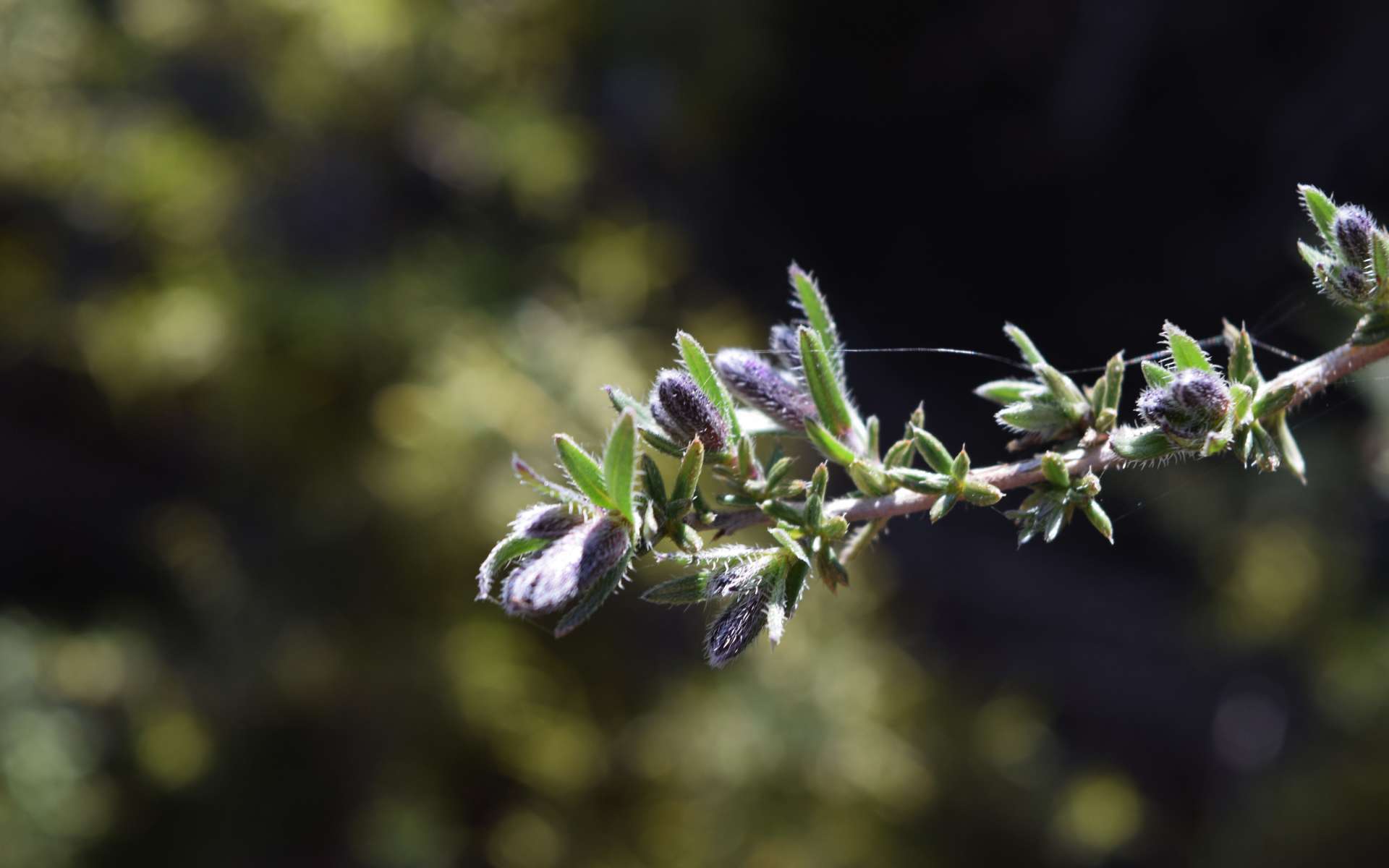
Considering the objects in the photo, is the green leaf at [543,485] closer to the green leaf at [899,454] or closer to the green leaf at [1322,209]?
the green leaf at [899,454]

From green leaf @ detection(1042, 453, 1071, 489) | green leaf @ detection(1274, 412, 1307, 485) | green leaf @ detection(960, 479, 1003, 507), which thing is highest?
green leaf @ detection(1042, 453, 1071, 489)

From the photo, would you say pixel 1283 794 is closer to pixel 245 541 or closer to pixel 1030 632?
pixel 1030 632

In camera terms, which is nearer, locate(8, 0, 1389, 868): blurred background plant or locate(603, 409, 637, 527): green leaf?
locate(603, 409, 637, 527): green leaf

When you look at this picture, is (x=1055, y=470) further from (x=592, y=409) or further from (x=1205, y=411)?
(x=592, y=409)

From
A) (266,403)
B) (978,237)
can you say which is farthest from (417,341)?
(978,237)

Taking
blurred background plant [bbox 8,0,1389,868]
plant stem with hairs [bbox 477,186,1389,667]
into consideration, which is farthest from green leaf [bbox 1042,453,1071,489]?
blurred background plant [bbox 8,0,1389,868]

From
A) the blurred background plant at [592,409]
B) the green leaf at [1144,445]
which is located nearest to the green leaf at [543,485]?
the green leaf at [1144,445]

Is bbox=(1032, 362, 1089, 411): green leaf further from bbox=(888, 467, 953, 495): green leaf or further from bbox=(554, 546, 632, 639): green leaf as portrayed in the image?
bbox=(554, 546, 632, 639): green leaf
